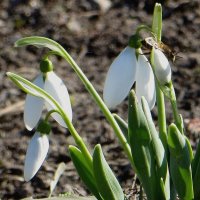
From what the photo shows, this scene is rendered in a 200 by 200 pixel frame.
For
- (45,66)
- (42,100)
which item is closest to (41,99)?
(42,100)

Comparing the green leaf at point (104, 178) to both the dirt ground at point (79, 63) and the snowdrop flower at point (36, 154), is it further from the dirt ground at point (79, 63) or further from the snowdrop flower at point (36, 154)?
the dirt ground at point (79, 63)

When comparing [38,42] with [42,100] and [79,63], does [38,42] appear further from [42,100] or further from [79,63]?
[79,63]

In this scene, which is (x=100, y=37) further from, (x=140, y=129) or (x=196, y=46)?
(x=140, y=129)

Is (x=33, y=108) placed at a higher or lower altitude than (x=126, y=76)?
lower

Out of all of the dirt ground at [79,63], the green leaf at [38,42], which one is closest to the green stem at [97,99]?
the green leaf at [38,42]

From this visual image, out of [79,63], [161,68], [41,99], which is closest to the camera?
[161,68]

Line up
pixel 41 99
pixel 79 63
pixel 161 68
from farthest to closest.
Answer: pixel 79 63
pixel 41 99
pixel 161 68

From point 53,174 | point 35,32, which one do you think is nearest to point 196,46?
point 35,32

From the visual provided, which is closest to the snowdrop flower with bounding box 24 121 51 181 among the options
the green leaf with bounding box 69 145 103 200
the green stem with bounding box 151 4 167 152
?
the green leaf with bounding box 69 145 103 200
